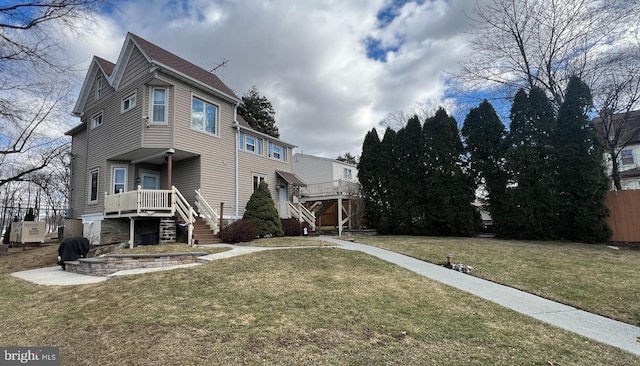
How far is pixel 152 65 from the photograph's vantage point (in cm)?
1348

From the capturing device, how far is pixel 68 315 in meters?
5.25

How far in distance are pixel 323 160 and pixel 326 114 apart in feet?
14.4

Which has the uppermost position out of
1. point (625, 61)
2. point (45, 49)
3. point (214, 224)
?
point (625, 61)

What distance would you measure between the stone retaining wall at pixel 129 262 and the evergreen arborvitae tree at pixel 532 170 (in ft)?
43.4

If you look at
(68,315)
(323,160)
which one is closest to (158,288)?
(68,315)

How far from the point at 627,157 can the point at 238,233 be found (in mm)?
27928

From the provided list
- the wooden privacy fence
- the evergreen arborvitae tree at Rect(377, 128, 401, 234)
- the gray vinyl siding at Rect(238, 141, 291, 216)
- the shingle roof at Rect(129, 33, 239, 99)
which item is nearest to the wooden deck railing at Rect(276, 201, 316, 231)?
the gray vinyl siding at Rect(238, 141, 291, 216)

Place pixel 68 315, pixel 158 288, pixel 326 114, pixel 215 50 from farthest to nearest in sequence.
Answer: pixel 326 114 → pixel 215 50 → pixel 158 288 → pixel 68 315

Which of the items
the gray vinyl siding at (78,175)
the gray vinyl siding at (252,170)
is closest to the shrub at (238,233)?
the gray vinyl siding at (252,170)

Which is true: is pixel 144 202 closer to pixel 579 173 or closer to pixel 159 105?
pixel 159 105

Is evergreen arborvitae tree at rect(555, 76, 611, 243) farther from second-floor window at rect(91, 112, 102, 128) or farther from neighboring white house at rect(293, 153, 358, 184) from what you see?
second-floor window at rect(91, 112, 102, 128)

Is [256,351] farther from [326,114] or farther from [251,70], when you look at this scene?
[326,114]

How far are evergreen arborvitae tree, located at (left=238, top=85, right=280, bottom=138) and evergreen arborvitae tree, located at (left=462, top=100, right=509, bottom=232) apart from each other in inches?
861

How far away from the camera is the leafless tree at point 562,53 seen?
48.6 feet
